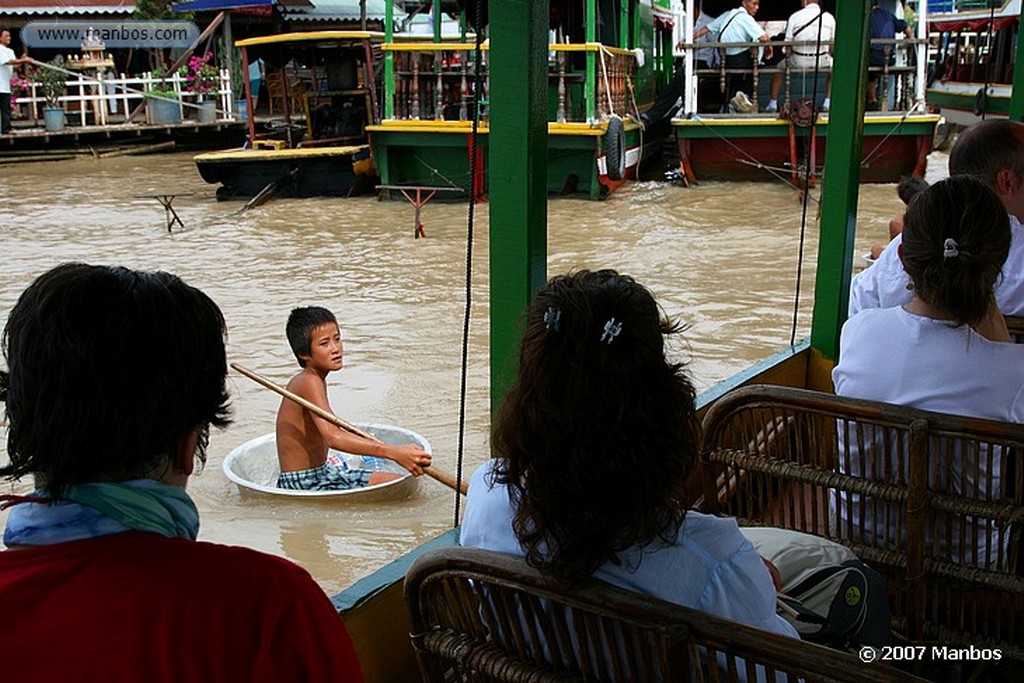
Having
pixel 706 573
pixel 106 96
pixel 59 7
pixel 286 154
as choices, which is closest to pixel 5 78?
pixel 106 96

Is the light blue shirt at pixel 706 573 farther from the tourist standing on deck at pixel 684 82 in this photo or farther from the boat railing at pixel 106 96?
the boat railing at pixel 106 96

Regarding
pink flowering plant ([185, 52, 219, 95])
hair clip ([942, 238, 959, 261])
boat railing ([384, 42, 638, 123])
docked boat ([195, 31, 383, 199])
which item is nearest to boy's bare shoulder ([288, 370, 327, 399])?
hair clip ([942, 238, 959, 261])

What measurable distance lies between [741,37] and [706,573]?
1103 cm

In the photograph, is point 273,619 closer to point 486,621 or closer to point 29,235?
point 486,621

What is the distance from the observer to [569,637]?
1.36 m

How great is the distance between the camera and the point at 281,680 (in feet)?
3.33

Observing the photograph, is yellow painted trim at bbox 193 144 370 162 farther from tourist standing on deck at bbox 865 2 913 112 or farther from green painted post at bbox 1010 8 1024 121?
green painted post at bbox 1010 8 1024 121

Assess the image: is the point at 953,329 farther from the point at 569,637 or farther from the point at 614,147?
the point at 614,147

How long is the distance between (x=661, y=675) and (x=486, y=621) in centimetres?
27

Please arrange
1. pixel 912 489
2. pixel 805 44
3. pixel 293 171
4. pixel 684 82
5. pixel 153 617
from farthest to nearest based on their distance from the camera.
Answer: pixel 293 171 < pixel 684 82 < pixel 805 44 < pixel 912 489 < pixel 153 617

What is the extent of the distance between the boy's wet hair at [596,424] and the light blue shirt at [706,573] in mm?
34

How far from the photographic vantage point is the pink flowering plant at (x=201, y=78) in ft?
66.0

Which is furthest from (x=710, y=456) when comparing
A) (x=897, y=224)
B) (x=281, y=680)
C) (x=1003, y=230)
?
(x=897, y=224)

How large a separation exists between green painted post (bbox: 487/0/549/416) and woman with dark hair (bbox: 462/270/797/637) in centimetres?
58
